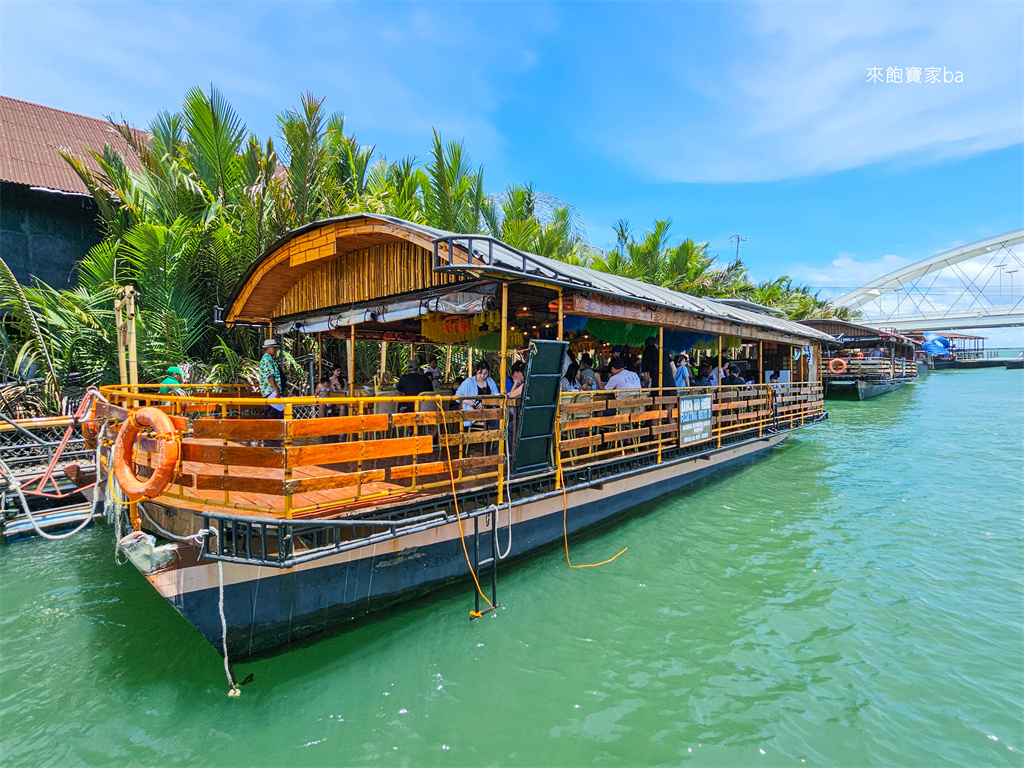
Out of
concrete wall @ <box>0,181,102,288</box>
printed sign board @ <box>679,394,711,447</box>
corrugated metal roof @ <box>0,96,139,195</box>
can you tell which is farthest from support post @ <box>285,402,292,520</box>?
corrugated metal roof @ <box>0,96,139,195</box>

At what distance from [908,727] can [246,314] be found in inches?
447

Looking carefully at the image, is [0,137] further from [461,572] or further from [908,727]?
[908,727]

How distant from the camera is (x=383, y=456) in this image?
497cm

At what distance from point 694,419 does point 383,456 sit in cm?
675

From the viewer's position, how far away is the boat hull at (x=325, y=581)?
13.9 ft

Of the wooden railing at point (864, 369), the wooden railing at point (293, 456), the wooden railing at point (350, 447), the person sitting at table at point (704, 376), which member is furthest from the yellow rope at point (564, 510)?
the wooden railing at point (864, 369)

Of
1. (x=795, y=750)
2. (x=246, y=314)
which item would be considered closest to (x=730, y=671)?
(x=795, y=750)

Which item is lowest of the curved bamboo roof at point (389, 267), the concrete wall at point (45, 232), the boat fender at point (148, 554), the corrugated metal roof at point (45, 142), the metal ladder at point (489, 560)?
the metal ladder at point (489, 560)

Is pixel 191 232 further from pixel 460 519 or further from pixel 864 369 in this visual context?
pixel 864 369

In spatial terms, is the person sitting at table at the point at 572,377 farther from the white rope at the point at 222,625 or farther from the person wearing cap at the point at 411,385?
the white rope at the point at 222,625

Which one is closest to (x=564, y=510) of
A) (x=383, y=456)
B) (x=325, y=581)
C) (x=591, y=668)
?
(x=591, y=668)

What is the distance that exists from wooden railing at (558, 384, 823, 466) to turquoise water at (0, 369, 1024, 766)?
1.49 metres

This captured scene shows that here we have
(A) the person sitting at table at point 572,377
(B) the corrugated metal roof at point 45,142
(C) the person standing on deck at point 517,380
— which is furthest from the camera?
(B) the corrugated metal roof at point 45,142

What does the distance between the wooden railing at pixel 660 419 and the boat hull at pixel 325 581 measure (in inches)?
41.6
